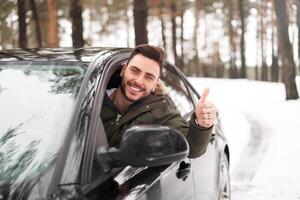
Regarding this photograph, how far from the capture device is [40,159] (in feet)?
7.49

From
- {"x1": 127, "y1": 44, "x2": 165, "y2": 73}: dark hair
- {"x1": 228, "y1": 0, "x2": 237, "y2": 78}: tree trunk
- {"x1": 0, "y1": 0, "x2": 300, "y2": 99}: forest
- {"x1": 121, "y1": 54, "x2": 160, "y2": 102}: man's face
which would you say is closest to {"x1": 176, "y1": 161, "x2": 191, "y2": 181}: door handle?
{"x1": 121, "y1": 54, "x2": 160, "y2": 102}: man's face

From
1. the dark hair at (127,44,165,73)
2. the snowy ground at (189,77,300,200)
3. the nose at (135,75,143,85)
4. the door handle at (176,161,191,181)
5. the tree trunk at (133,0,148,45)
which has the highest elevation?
the tree trunk at (133,0,148,45)

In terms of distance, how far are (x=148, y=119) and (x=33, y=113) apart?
2.25 feet

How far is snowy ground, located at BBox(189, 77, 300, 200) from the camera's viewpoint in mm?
6234

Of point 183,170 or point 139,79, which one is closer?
point 139,79

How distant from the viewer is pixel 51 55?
3.01m

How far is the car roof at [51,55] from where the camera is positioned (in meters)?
2.91

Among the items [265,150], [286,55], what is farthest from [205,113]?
[286,55]

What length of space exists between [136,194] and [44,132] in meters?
0.53

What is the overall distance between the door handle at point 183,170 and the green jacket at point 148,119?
16 centimetres

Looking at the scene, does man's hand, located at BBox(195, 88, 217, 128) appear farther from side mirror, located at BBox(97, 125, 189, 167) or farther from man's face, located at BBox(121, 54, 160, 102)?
side mirror, located at BBox(97, 125, 189, 167)

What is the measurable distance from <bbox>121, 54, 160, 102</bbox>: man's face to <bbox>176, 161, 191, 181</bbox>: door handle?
22.2 inches

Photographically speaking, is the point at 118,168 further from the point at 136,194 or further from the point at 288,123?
the point at 288,123

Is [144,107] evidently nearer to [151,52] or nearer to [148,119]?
[148,119]
